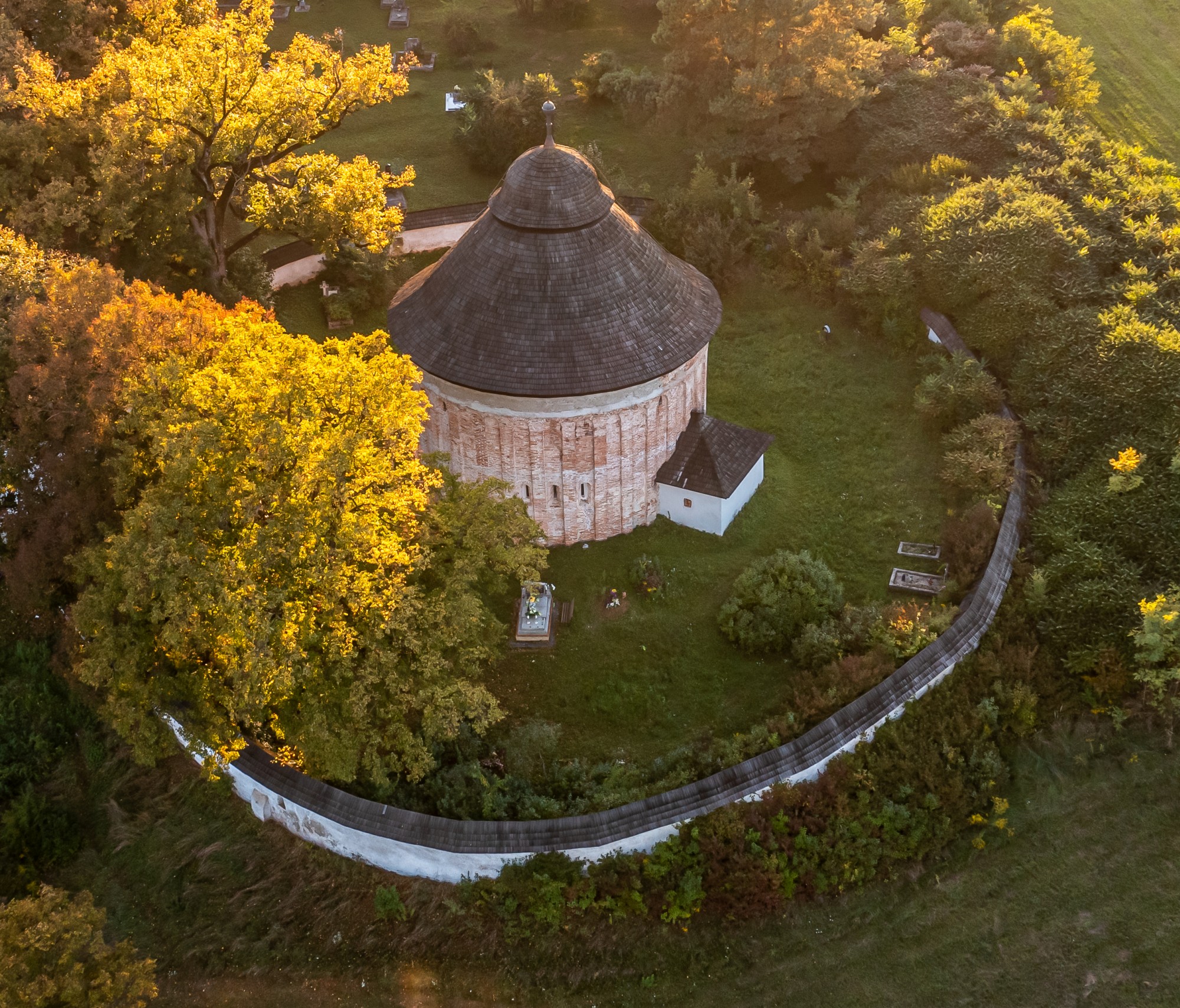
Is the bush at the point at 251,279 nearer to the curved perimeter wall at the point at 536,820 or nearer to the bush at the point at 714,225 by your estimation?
the bush at the point at 714,225

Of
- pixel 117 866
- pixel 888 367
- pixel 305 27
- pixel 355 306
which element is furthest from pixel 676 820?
pixel 305 27

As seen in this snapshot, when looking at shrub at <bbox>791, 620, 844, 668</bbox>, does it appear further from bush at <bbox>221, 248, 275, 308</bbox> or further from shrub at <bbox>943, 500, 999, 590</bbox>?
bush at <bbox>221, 248, 275, 308</bbox>

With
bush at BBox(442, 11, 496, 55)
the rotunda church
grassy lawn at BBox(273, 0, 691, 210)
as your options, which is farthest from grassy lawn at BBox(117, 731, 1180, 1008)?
bush at BBox(442, 11, 496, 55)

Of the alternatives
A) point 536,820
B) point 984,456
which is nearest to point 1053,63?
point 984,456

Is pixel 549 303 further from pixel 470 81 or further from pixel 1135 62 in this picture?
pixel 1135 62

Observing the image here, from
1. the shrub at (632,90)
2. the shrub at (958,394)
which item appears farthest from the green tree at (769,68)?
the shrub at (958,394)
